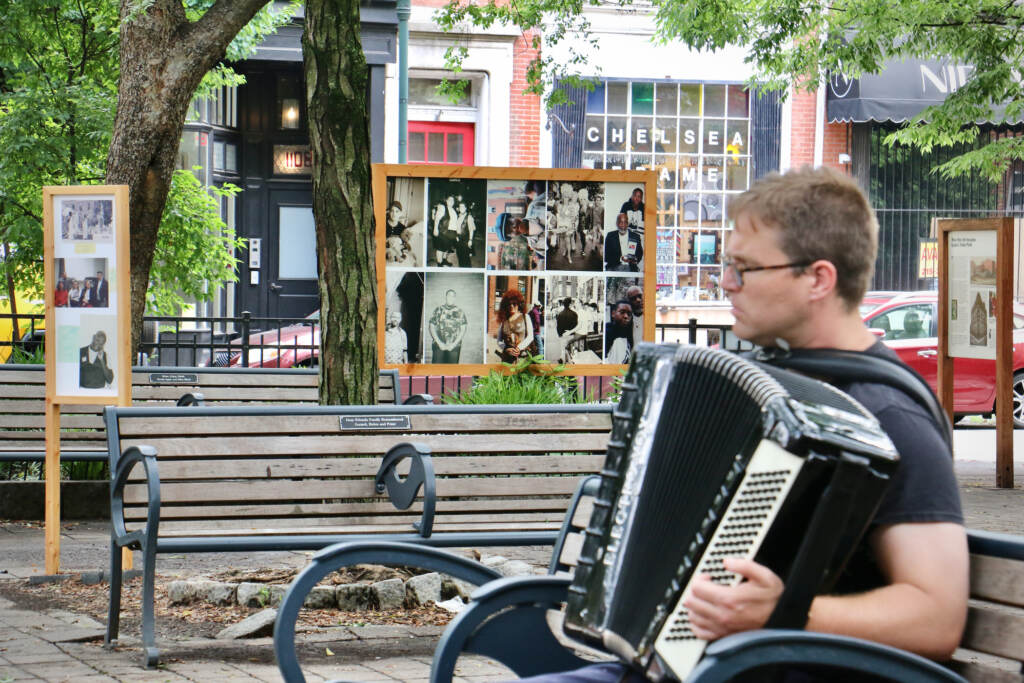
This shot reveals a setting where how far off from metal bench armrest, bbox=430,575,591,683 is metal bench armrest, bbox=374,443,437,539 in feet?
7.29

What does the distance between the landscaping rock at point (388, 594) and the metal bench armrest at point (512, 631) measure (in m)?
3.01

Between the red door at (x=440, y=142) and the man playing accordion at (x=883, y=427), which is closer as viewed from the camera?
the man playing accordion at (x=883, y=427)

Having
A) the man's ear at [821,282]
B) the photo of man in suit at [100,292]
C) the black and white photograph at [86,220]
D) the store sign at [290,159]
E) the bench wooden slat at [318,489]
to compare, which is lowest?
the bench wooden slat at [318,489]

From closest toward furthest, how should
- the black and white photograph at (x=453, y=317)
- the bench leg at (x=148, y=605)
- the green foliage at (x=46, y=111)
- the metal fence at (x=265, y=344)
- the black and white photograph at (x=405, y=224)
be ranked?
1. the bench leg at (x=148, y=605)
2. the black and white photograph at (x=405, y=224)
3. the black and white photograph at (x=453, y=317)
4. the green foliage at (x=46, y=111)
5. the metal fence at (x=265, y=344)

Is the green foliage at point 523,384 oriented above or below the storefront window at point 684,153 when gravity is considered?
below

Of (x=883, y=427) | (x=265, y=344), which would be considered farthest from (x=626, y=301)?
(x=883, y=427)

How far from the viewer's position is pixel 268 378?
9.04 meters

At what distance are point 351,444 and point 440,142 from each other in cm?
1648

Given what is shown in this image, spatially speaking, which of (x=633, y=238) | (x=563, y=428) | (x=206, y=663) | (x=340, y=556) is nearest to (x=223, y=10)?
(x=633, y=238)

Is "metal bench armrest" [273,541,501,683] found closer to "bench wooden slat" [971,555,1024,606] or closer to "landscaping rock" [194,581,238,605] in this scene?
"bench wooden slat" [971,555,1024,606]

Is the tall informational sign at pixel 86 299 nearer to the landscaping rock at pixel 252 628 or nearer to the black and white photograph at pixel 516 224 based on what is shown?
the landscaping rock at pixel 252 628

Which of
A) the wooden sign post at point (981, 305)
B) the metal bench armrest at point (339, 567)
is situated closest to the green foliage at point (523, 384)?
the wooden sign post at point (981, 305)

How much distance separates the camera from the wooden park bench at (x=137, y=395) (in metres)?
8.62

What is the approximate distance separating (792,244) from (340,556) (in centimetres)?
127
